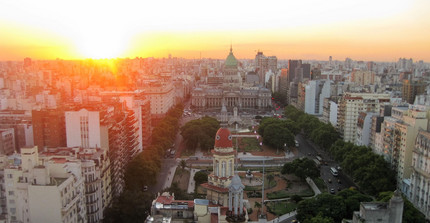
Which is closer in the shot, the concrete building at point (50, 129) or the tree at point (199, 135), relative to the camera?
the concrete building at point (50, 129)

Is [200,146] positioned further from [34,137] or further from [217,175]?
[217,175]

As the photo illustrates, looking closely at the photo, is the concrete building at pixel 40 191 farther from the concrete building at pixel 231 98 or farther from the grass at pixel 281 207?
the concrete building at pixel 231 98

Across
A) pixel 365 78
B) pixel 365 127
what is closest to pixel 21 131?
pixel 365 127

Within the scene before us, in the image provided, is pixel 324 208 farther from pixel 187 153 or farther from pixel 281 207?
pixel 187 153

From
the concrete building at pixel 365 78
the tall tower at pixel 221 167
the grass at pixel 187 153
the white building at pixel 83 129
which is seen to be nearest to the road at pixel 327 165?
the grass at pixel 187 153

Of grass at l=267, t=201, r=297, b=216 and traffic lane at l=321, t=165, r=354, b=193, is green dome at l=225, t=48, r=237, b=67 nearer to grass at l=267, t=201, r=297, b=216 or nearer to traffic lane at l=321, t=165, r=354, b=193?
traffic lane at l=321, t=165, r=354, b=193

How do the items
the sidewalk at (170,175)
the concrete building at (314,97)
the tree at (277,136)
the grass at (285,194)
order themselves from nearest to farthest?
the grass at (285,194) → the sidewalk at (170,175) → the tree at (277,136) → the concrete building at (314,97)

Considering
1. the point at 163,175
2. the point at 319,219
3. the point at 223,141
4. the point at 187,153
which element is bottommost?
the point at 163,175
